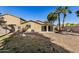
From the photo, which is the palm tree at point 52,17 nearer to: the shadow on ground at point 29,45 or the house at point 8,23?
the shadow on ground at point 29,45

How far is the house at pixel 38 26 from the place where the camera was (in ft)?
12.1

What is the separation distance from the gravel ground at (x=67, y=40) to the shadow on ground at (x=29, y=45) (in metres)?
0.06

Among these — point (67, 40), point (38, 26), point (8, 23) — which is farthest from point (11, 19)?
point (67, 40)

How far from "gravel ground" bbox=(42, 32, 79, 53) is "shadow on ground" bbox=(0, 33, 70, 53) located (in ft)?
0.19

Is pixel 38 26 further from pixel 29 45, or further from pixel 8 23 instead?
pixel 8 23

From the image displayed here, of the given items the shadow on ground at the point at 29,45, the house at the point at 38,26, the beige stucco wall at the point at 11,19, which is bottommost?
the shadow on ground at the point at 29,45

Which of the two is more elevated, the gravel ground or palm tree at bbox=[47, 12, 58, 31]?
palm tree at bbox=[47, 12, 58, 31]

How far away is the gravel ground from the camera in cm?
366

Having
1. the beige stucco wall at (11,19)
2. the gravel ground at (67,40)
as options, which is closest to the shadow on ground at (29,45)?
the gravel ground at (67,40)

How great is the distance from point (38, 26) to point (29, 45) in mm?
314

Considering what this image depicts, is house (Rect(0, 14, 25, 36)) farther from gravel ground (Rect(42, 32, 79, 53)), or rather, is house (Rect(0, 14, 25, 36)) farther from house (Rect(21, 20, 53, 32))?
gravel ground (Rect(42, 32, 79, 53))

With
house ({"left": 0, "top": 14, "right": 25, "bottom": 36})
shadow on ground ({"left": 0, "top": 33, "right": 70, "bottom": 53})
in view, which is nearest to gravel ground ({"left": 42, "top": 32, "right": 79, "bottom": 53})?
shadow on ground ({"left": 0, "top": 33, "right": 70, "bottom": 53})
